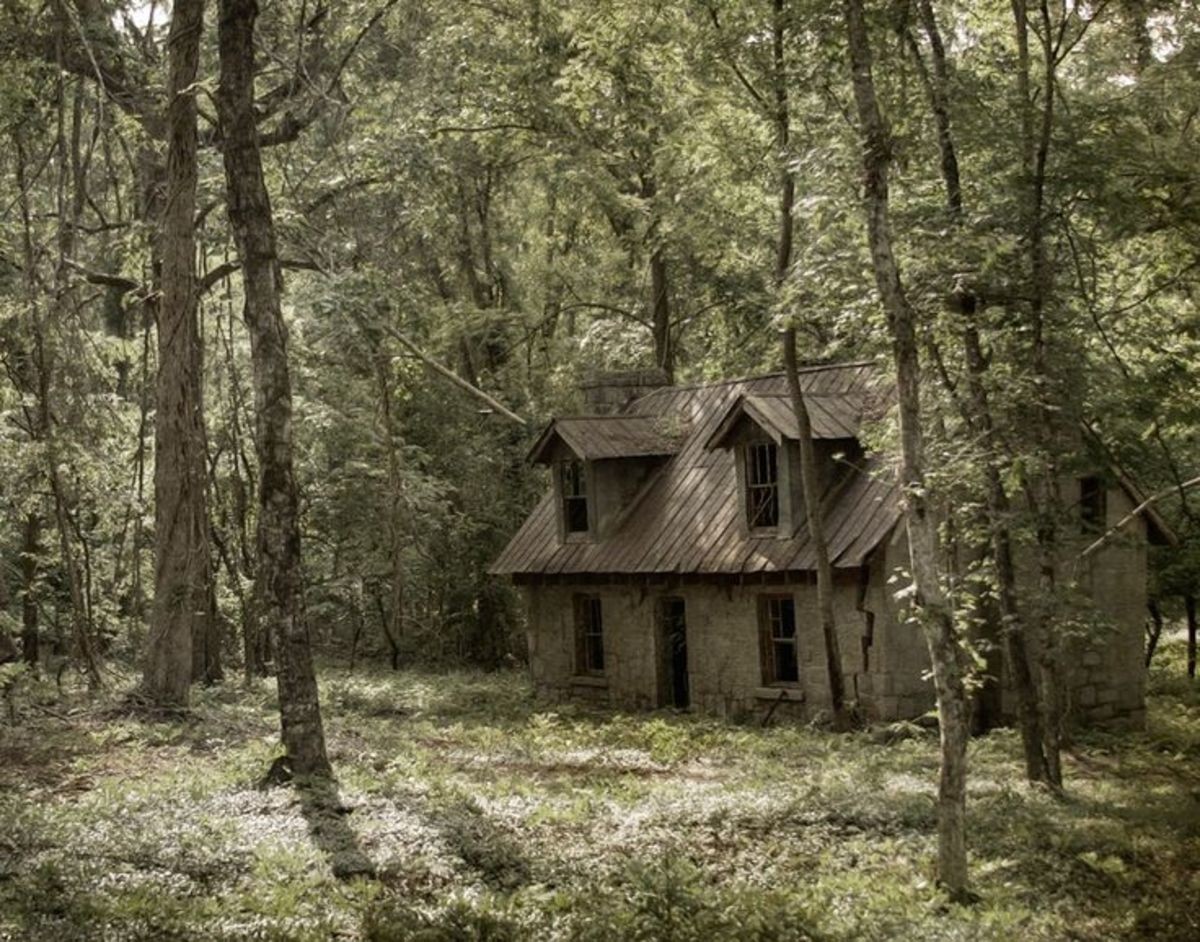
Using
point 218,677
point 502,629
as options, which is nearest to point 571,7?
point 218,677

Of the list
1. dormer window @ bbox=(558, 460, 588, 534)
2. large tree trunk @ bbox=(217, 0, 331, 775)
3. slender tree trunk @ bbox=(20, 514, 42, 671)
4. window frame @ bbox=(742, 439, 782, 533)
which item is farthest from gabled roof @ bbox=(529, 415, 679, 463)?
large tree trunk @ bbox=(217, 0, 331, 775)

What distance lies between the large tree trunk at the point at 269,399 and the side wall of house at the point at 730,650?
10.6 meters

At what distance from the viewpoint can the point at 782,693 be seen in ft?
75.8

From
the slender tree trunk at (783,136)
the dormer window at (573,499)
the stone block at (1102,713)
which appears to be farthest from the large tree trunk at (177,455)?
the stone block at (1102,713)

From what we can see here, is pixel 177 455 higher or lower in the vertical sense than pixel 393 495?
lower

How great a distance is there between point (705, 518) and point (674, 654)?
2.78m

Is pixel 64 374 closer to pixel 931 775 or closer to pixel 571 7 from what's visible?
pixel 571 7

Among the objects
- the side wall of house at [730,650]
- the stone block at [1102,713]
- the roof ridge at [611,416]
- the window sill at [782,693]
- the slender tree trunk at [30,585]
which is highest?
the roof ridge at [611,416]

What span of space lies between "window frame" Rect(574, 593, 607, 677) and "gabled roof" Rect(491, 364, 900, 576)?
1.00m

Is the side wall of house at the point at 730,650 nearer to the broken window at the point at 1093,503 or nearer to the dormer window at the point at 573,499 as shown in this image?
the dormer window at the point at 573,499

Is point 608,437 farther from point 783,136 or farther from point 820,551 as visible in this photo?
point 783,136

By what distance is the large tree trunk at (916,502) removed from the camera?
1111cm

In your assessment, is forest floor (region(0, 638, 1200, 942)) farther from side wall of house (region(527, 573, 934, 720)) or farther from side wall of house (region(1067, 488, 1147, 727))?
side wall of house (region(1067, 488, 1147, 727))

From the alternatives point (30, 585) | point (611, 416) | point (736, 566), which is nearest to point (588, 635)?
point (611, 416)
